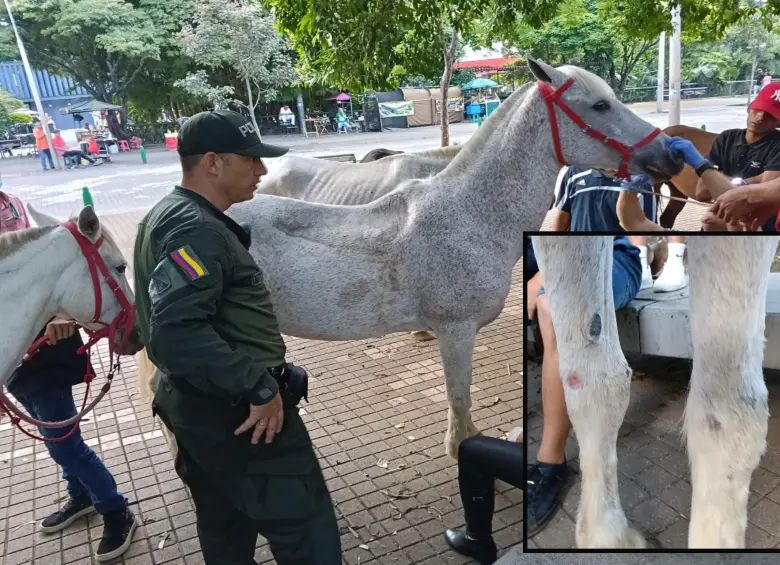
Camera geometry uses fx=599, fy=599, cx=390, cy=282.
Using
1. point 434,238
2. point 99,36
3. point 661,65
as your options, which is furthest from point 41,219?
point 99,36

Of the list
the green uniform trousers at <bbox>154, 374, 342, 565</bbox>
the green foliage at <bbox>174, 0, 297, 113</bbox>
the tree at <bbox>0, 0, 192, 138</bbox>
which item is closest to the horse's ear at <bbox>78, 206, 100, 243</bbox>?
the green uniform trousers at <bbox>154, 374, 342, 565</bbox>

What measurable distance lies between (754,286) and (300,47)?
18.4ft

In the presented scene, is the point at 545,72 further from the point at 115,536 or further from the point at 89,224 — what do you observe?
the point at 115,536

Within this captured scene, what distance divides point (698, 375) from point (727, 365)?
0.06 metres

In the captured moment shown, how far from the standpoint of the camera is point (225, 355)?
1714 mm

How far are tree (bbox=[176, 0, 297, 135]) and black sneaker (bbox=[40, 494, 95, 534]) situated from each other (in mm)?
18940

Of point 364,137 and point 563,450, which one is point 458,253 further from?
point 364,137

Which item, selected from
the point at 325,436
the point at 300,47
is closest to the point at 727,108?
the point at 300,47

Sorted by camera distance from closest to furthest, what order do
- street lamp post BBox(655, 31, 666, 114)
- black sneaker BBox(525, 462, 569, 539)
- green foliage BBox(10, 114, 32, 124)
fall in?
1. black sneaker BBox(525, 462, 569, 539)
2. street lamp post BBox(655, 31, 666, 114)
3. green foliage BBox(10, 114, 32, 124)

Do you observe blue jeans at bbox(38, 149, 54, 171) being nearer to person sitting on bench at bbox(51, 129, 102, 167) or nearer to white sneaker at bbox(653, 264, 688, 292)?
person sitting on bench at bbox(51, 129, 102, 167)

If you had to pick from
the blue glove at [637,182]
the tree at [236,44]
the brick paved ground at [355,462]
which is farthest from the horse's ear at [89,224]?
the tree at [236,44]

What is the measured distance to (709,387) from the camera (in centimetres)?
123

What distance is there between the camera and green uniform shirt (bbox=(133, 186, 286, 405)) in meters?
1.70

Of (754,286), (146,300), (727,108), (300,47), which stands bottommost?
(727,108)
